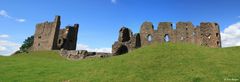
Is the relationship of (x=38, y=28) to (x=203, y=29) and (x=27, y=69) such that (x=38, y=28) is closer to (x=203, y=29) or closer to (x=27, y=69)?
(x=203, y=29)

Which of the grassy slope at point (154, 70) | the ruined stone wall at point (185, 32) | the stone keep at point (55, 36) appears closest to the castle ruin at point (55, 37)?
the stone keep at point (55, 36)

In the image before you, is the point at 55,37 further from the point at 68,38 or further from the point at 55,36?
the point at 68,38

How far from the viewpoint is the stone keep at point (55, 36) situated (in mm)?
82312

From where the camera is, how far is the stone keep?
82.3m

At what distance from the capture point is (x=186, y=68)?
23766 mm

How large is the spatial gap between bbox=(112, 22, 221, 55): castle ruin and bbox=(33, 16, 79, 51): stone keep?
76.9 ft

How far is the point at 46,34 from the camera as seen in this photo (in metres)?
85.1

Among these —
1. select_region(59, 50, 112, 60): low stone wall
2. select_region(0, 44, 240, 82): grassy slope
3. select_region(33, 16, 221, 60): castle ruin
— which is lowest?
select_region(0, 44, 240, 82): grassy slope

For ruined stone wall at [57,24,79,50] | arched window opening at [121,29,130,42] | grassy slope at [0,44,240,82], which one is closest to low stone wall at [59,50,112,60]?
arched window opening at [121,29,130,42]

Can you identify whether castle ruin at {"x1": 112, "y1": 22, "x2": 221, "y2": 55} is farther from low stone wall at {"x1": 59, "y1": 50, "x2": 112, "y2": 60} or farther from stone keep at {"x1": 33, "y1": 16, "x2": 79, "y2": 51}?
stone keep at {"x1": 33, "y1": 16, "x2": 79, "y2": 51}

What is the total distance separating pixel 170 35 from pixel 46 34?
138 feet

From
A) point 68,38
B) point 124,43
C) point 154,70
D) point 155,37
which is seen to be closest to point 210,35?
point 155,37

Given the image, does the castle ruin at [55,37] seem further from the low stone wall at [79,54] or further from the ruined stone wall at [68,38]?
the low stone wall at [79,54]

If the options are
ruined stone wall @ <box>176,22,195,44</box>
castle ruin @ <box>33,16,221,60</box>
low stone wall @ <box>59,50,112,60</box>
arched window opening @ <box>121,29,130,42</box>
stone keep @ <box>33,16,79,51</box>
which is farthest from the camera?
stone keep @ <box>33,16,79,51</box>
